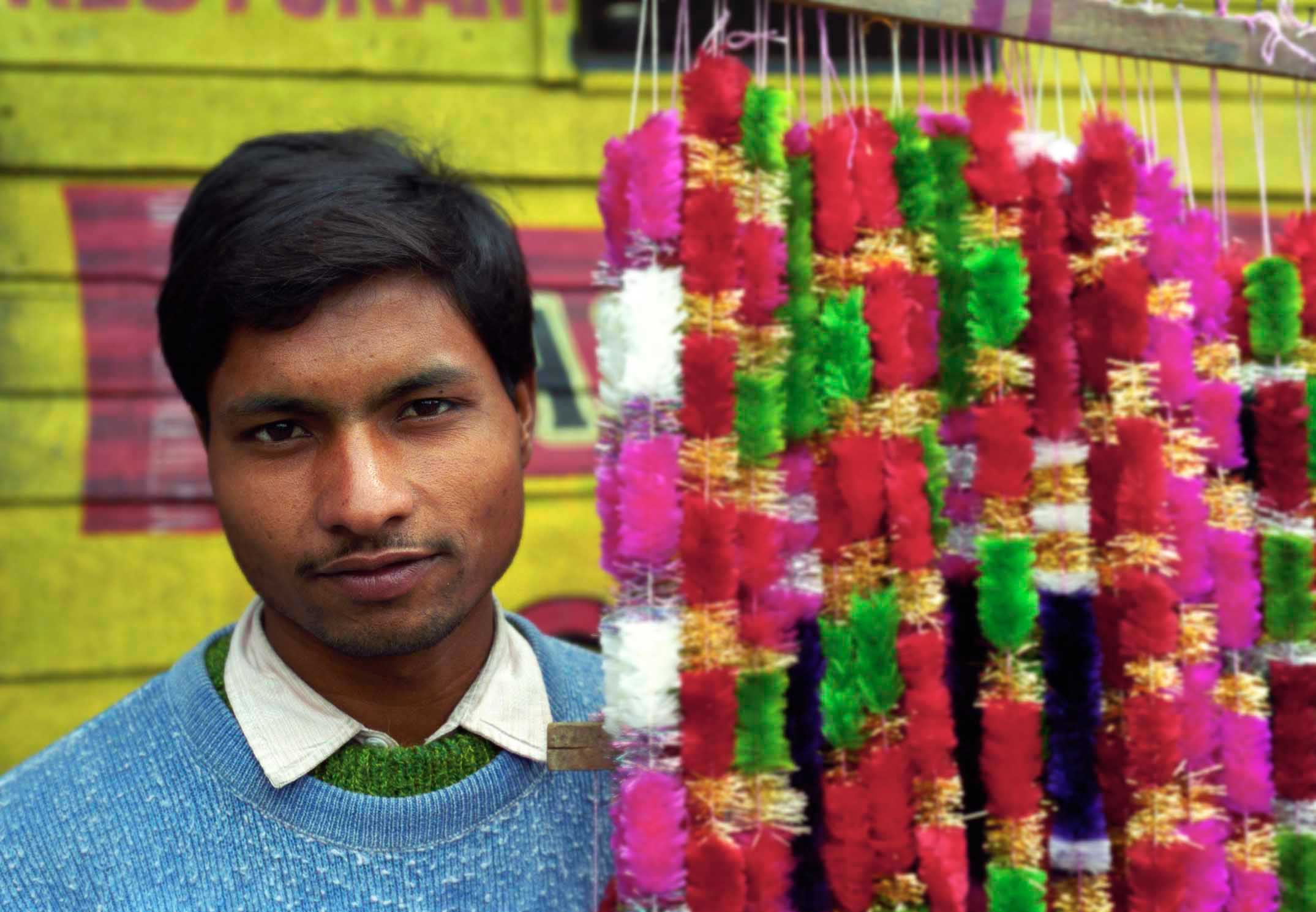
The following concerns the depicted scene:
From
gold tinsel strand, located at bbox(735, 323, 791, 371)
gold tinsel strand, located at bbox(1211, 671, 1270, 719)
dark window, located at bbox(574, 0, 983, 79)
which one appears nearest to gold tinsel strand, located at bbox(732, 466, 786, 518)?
gold tinsel strand, located at bbox(735, 323, 791, 371)

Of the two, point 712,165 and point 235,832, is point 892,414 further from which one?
point 235,832

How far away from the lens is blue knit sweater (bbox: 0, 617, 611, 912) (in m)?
1.22

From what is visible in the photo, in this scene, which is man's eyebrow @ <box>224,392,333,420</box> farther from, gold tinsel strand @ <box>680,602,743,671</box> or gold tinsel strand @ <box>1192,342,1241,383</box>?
gold tinsel strand @ <box>1192,342,1241,383</box>

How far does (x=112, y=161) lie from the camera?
259 cm

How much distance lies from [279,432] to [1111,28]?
1.00 m

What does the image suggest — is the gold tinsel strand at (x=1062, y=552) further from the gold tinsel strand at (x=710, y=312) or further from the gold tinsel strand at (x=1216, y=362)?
the gold tinsel strand at (x=710, y=312)

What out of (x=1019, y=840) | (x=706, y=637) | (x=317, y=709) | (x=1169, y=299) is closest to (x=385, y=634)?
(x=317, y=709)

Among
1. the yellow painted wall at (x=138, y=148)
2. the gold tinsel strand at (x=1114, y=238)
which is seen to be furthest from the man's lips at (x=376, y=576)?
the yellow painted wall at (x=138, y=148)

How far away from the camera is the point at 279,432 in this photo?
1270 mm

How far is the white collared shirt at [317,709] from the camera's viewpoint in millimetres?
1304

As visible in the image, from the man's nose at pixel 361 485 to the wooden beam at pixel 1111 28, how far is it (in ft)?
2.11

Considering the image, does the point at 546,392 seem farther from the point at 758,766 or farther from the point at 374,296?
the point at 758,766

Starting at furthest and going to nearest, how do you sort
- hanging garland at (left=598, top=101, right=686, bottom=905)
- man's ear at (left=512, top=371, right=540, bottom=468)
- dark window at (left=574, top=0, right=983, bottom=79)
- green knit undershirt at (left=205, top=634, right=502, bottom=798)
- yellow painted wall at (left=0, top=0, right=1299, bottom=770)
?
dark window at (left=574, top=0, right=983, bottom=79) < yellow painted wall at (left=0, top=0, right=1299, bottom=770) < man's ear at (left=512, top=371, right=540, bottom=468) < green knit undershirt at (left=205, top=634, right=502, bottom=798) < hanging garland at (left=598, top=101, right=686, bottom=905)

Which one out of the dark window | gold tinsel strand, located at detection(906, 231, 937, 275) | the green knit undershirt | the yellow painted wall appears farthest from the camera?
the dark window
